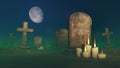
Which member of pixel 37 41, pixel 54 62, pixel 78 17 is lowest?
pixel 54 62

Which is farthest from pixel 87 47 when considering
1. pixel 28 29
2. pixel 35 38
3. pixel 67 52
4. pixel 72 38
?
pixel 35 38

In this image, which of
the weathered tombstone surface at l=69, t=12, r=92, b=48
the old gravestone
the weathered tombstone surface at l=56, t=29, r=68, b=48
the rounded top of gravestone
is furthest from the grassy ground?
the old gravestone

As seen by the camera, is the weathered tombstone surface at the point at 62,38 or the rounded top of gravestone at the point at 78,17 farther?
the weathered tombstone surface at the point at 62,38

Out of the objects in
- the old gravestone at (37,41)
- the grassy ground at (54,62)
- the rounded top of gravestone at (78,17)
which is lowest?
the grassy ground at (54,62)

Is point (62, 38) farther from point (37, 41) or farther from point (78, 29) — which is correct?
point (78, 29)

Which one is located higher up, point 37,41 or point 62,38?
point 62,38

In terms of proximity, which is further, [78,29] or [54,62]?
[78,29]

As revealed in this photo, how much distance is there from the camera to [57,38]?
15.9 m

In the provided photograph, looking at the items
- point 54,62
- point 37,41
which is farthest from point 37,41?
point 54,62

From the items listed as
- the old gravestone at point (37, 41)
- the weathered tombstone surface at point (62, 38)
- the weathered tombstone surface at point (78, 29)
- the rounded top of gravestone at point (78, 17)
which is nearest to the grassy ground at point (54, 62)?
the weathered tombstone surface at point (78, 29)

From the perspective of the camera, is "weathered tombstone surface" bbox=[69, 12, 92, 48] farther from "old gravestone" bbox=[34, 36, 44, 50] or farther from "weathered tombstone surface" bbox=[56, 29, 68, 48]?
"old gravestone" bbox=[34, 36, 44, 50]

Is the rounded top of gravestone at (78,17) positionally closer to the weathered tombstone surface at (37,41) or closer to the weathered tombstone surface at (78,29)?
the weathered tombstone surface at (78,29)

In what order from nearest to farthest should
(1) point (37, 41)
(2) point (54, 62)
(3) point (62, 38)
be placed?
(2) point (54, 62), (3) point (62, 38), (1) point (37, 41)

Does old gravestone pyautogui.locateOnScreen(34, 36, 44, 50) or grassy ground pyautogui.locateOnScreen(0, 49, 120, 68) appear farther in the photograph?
old gravestone pyautogui.locateOnScreen(34, 36, 44, 50)
